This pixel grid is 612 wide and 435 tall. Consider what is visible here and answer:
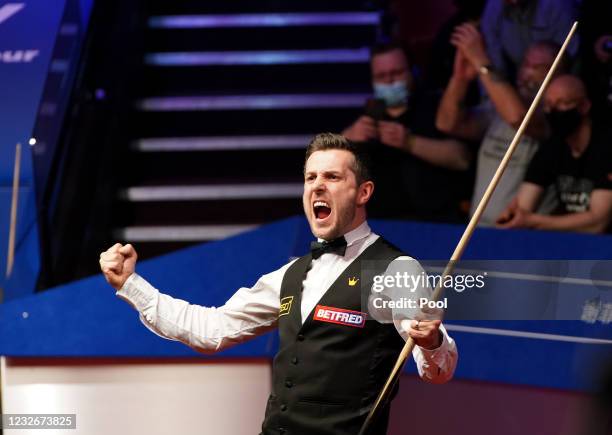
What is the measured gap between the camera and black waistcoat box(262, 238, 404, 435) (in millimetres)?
2961

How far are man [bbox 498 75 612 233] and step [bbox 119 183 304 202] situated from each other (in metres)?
1.60

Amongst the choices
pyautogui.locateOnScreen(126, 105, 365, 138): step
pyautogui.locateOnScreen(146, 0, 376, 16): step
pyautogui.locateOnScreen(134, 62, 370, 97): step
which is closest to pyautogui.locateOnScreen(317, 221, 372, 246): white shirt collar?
pyautogui.locateOnScreen(126, 105, 365, 138): step

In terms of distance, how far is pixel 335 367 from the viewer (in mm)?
2971

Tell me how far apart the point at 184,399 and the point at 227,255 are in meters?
0.56

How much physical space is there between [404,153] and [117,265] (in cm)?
235

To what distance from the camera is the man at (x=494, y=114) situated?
5.00m

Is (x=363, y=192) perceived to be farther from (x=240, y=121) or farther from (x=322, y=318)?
(x=240, y=121)

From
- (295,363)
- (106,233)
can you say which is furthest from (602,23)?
(295,363)

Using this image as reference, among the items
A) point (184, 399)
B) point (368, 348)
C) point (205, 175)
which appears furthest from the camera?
point (205, 175)

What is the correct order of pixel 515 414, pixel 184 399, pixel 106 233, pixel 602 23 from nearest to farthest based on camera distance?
pixel 515 414 < pixel 184 399 < pixel 602 23 < pixel 106 233

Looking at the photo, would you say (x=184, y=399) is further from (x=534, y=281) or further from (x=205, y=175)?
(x=205, y=175)

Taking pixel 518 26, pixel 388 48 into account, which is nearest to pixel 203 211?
pixel 388 48

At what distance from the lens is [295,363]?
303cm

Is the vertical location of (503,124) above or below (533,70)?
below
